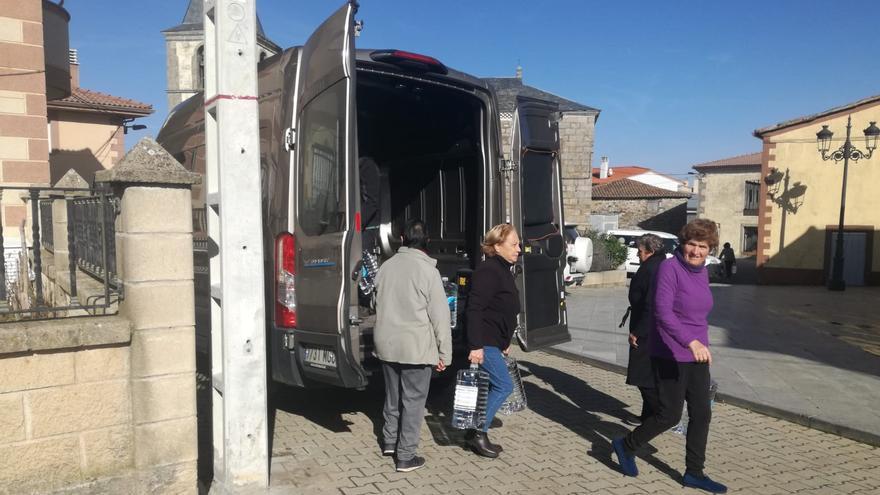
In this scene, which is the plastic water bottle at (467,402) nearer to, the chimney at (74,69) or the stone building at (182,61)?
the chimney at (74,69)

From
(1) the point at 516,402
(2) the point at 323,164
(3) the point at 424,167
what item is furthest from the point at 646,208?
(2) the point at 323,164

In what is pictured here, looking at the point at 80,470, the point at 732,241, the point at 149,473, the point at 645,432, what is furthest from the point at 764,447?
the point at 732,241

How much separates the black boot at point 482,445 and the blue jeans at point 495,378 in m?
0.07

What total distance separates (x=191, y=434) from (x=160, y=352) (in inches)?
21.5

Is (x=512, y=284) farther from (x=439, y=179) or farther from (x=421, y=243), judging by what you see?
(x=439, y=179)

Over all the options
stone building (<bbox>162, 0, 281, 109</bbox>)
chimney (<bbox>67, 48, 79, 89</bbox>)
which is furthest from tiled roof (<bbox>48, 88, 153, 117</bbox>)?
stone building (<bbox>162, 0, 281, 109</bbox>)

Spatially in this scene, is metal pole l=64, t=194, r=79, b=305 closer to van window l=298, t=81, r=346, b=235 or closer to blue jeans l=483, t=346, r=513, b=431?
van window l=298, t=81, r=346, b=235

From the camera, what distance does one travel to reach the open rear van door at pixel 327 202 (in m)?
4.43

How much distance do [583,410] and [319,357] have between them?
2803mm

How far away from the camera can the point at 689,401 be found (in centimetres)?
423

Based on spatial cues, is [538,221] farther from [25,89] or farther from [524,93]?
[524,93]

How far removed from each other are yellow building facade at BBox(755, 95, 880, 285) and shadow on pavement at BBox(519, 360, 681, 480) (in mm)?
19304

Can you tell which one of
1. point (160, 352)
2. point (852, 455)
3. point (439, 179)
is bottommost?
point (852, 455)

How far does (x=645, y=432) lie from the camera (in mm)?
4320
